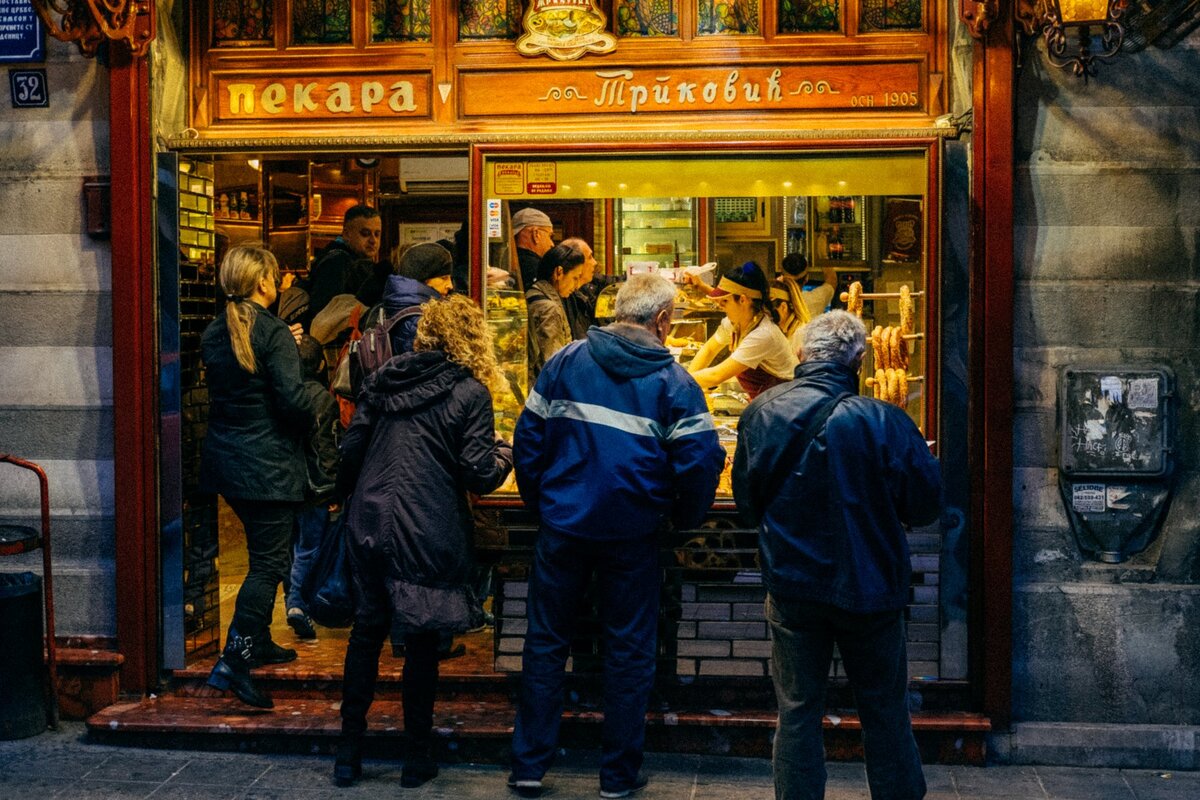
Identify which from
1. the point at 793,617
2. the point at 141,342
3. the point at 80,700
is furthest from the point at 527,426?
the point at 80,700

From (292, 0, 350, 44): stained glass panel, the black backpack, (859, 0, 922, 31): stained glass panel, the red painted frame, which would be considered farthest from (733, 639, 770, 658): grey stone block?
(292, 0, 350, 44): stained glass panel

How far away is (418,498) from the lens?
5457mm

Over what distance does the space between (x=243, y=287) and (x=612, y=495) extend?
2.11 meters

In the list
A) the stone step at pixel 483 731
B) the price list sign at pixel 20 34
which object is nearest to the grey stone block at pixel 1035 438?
the stone step at pixel 483 731

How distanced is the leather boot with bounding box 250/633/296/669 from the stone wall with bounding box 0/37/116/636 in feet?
2.25

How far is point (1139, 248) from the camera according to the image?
19.5ft

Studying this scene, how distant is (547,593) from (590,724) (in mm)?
909

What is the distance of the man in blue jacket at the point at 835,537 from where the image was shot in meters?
4.63

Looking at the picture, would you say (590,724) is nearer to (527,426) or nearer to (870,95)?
(527,426)

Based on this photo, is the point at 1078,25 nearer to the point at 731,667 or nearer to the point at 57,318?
the point at 731,667

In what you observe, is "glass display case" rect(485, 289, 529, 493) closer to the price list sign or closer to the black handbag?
the black handbag

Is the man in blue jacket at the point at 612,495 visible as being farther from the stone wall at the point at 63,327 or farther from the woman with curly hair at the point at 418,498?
the stone wall at the point at 63,327

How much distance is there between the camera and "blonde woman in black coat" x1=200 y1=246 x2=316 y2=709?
6.19 meters

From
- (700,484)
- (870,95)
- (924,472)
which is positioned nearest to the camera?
(924,472)
